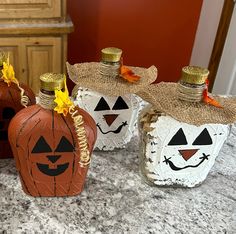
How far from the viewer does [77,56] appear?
2.11 meters

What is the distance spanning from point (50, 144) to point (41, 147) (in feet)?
0.05

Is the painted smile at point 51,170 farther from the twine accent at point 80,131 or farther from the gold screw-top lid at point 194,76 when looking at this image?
the gold screw-top lid at point 194,76

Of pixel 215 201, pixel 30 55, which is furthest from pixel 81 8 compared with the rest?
pixel 215 201

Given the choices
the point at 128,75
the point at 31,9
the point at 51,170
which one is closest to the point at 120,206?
the point at 51,170

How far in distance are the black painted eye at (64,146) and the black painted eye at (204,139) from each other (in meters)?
0.21

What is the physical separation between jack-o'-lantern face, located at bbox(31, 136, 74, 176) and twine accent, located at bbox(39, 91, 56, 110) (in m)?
0.05

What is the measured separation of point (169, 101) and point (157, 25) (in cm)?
157

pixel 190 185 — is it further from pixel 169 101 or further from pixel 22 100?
pixel 22 100

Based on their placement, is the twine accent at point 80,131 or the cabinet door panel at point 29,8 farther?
the cabinet door panel at point 29,8

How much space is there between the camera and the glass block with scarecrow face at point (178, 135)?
1.96 feet

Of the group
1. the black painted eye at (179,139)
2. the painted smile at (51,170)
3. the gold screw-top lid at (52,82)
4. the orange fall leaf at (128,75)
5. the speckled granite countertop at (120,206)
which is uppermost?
the gold screw-top lid at (52,82)

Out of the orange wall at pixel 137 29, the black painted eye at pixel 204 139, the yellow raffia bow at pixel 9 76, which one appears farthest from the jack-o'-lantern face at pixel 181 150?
the orange wall at pixel 137 29

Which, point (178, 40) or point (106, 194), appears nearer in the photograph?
point (106, 194)

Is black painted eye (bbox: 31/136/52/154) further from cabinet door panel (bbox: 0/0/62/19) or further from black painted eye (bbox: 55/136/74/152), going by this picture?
cabinet door panel (bbox: 0/0/62/19)
